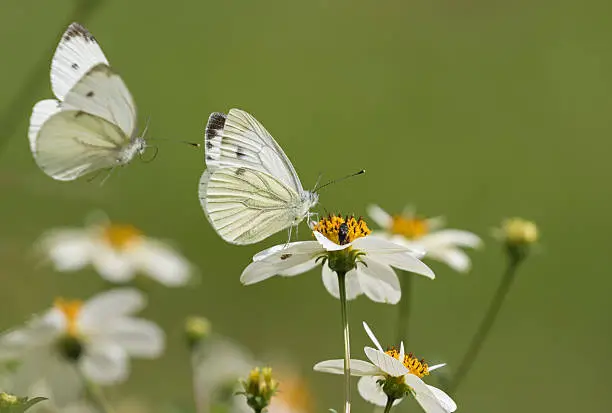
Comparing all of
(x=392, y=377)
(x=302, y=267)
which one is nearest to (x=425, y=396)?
(x=392, y=377)

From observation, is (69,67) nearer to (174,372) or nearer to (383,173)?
(174,372)

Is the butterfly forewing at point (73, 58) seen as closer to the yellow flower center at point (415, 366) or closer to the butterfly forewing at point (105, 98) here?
the butterfly forewing at point (105, 98)

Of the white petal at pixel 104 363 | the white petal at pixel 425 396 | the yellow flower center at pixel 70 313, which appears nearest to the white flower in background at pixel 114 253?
the yellow flower center at pixel 70 313

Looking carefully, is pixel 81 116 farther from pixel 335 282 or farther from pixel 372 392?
pixel 372 392

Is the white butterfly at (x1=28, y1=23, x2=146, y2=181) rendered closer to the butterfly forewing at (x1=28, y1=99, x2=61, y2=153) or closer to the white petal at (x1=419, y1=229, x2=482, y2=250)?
the butterfly forewing at (x1=28, y1=99, x2=61, y2=153)

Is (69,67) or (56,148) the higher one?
(69,67)

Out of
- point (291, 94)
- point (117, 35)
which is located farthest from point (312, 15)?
point (117, 35)

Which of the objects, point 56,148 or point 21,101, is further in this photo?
point 21,101
